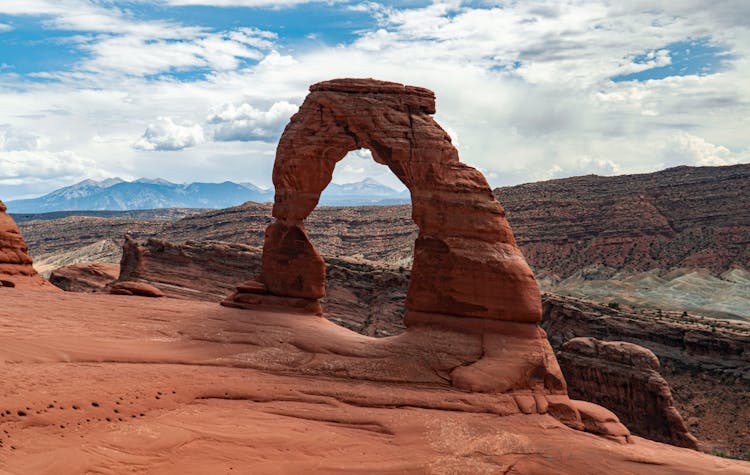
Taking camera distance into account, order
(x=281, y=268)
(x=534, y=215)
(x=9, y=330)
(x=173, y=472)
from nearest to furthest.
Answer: (x=173, y=472), (x=9, y=330), (x=281, y=268), (x=534, y=215)

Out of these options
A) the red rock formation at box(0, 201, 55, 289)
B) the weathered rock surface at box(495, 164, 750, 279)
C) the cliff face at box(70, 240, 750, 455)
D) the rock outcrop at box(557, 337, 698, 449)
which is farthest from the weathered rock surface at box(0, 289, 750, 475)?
the weathered rock surface at box(495, 164, 750, 279)

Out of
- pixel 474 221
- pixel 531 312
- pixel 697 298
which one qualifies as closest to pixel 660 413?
pixel 531 312

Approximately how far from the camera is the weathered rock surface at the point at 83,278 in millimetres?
53125

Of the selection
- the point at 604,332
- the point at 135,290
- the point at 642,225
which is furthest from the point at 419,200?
the point at 642,225

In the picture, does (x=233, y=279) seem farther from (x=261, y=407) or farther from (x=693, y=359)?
(x=261, y=407)

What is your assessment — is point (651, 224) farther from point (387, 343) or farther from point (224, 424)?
point (224, 424)

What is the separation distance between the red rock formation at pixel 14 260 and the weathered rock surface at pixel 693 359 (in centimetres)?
2976

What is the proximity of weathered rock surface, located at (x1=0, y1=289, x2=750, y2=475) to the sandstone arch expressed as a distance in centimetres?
183

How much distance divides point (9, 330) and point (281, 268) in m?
10.3

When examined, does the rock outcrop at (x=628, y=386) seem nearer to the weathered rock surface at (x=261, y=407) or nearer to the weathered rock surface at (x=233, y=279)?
the weathered rock surface at (x=261, y=407)

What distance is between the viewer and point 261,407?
16531mm

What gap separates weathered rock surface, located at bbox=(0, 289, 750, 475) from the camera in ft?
43.5

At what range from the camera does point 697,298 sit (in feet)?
248

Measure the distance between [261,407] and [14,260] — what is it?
75.2 ft
